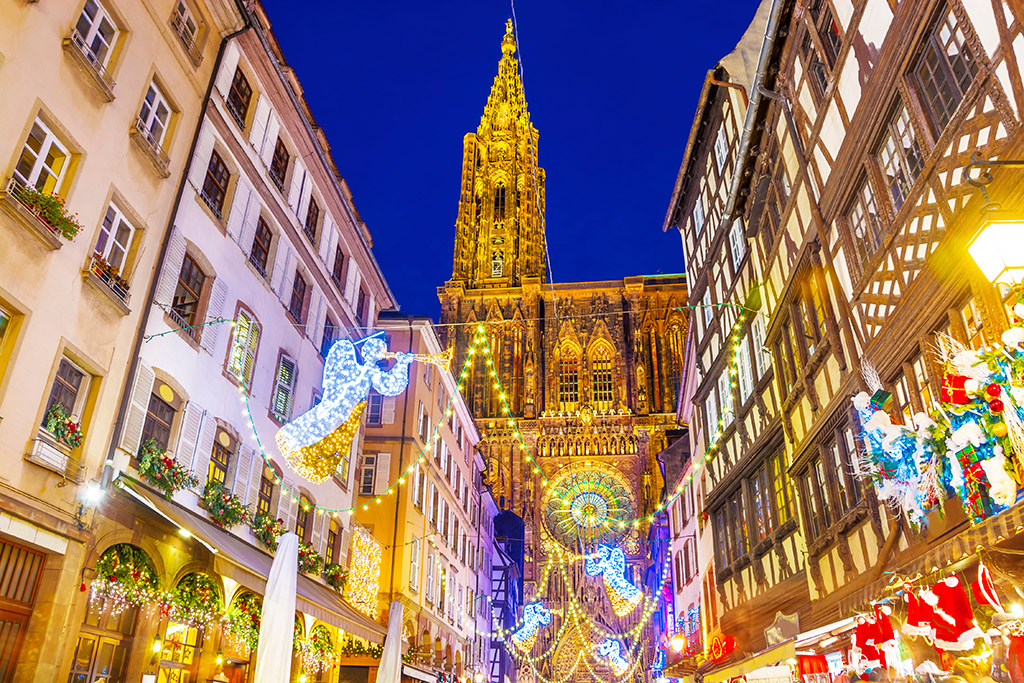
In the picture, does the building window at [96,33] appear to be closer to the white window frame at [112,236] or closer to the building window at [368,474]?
the white window frame at [112,236]

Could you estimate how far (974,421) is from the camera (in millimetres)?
4734

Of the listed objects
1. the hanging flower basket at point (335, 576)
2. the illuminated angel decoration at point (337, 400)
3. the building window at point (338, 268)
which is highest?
the building window at point (338, 268)

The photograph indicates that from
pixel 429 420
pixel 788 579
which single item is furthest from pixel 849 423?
pixel 429 420

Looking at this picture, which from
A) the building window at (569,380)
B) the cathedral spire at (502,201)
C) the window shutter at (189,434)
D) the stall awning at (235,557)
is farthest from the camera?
the cathedral spire at (502,201)

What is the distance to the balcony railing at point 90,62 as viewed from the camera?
882 centimetres

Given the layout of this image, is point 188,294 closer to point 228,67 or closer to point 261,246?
point 261,246

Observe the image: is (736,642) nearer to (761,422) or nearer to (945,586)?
(761,422)

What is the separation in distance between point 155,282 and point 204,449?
281 centimetres

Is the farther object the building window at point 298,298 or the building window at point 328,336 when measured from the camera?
the building window at point 328,336

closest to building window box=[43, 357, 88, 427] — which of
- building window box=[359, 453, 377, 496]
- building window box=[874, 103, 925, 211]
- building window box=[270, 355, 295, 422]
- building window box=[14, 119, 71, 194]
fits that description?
building window box=[14, 119, 71, 194]

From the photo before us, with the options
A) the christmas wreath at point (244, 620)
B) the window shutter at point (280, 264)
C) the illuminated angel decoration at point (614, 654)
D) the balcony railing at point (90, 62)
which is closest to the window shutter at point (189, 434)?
the christmas wreath at point (244, 620)

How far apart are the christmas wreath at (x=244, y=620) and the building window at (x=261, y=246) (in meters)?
6.02

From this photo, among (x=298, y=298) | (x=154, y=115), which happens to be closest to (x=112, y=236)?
(x=154, y=115)

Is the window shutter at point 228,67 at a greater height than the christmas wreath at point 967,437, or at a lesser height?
greater
